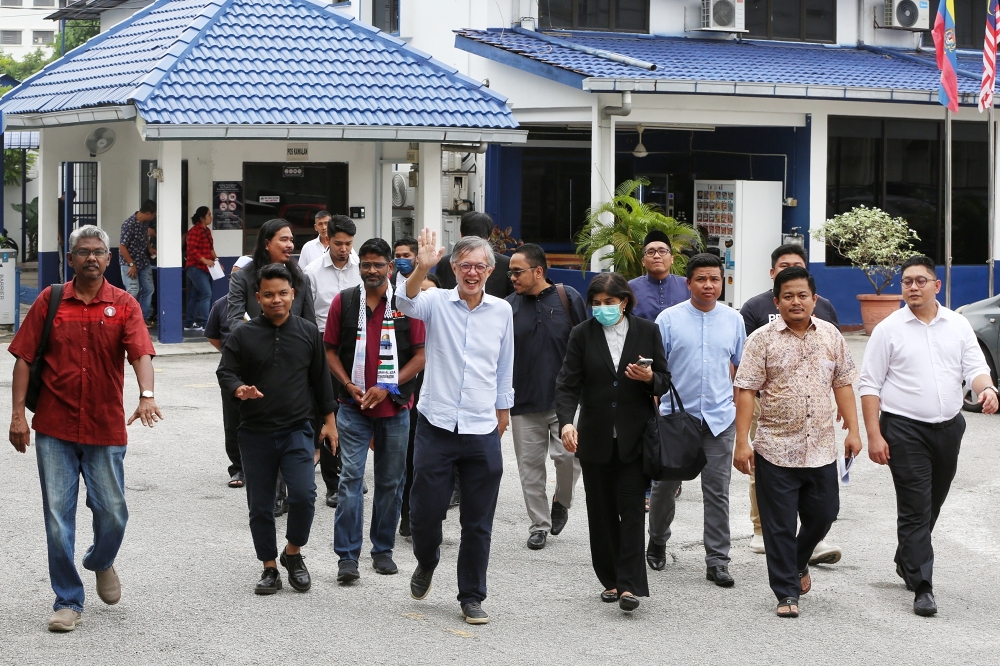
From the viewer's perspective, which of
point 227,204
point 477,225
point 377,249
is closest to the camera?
point 377,249

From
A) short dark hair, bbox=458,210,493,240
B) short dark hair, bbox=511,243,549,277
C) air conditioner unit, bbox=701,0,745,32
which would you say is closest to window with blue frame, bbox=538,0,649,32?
air conditioner unit, bbox=701,0,745,32

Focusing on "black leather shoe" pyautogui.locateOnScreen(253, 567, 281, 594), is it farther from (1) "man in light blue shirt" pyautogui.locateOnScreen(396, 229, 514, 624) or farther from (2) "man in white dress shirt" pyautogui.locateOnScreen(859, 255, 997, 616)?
(2) "man in white dress shirt" pyautogui.locateOnScreen(859, 255, 997, 616)

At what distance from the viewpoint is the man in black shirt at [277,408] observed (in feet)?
22.7

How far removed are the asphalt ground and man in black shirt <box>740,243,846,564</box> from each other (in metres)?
0.12

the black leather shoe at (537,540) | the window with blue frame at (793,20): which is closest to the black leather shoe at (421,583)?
the black leather shoe at (537,540)

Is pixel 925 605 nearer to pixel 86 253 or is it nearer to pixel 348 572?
pixel 348 572

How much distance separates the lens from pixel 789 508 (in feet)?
22.4

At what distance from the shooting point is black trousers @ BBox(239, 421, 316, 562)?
6.97 m

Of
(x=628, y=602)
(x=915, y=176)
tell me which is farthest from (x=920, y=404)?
(x=915, y=176)

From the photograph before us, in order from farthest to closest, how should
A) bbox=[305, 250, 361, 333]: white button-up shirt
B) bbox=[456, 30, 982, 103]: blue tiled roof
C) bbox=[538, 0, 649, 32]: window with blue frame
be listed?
1. bbox=[538, 0, 649, 32]: window with blue frame
2. bbox=[456, 30, 982, 103]: blue tiled roof
3. bbox=[305, 250, 361, 333]: white button-up shirt

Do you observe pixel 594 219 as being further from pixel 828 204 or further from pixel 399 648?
pixel 399 648

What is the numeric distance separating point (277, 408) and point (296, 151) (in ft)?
43.0

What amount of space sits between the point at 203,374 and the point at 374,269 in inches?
337

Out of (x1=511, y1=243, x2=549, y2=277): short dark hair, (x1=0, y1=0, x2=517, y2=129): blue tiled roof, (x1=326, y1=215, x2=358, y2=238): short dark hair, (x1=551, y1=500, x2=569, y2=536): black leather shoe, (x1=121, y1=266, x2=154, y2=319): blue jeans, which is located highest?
(x1=0, y1=0, x2=517, y2=129): blue tiled roof
